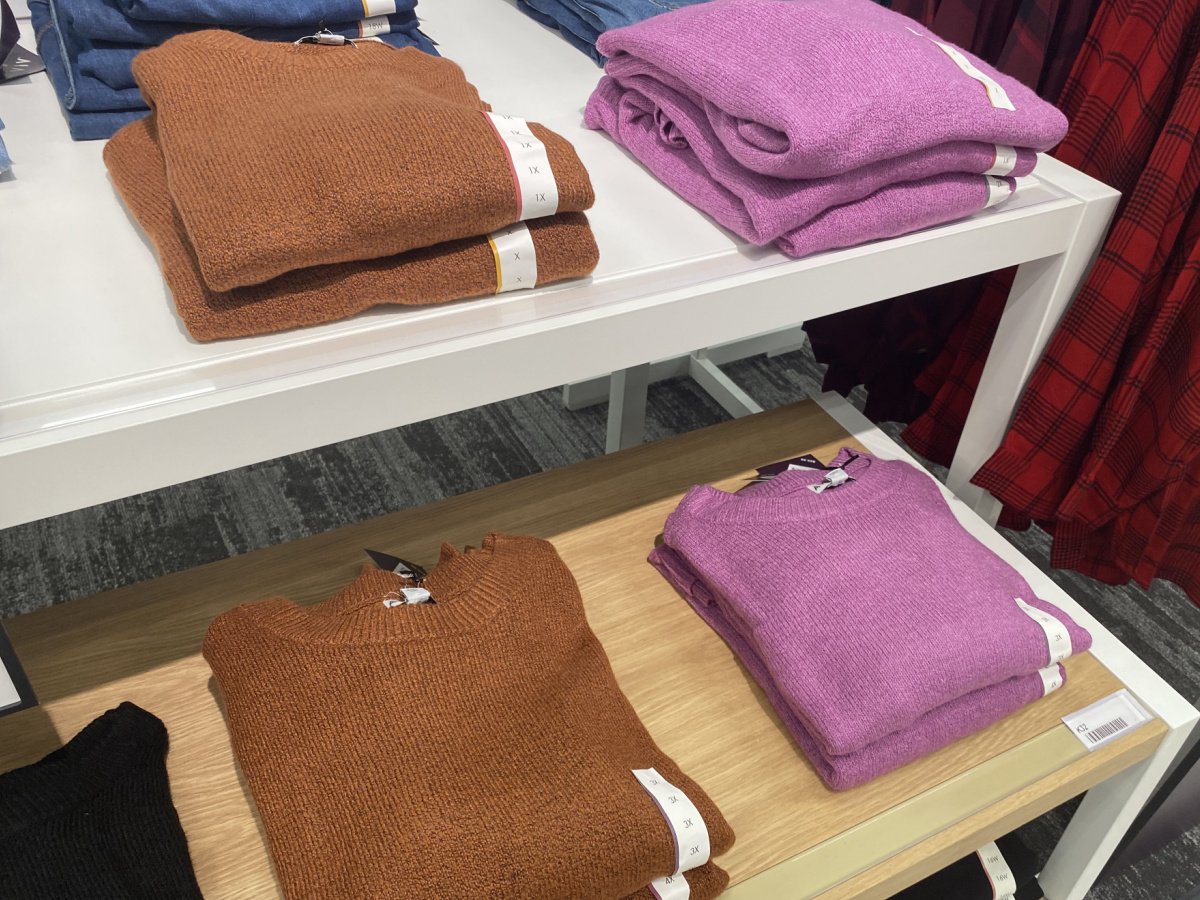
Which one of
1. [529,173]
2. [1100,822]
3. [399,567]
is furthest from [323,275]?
[1100,822]

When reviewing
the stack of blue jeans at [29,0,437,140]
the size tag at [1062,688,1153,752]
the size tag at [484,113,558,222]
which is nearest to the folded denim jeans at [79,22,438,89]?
the stack of blue jeans at [29,0,437,140]

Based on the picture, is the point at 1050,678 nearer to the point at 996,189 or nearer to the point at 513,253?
the point at 996,189

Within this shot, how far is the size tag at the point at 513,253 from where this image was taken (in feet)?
2.03

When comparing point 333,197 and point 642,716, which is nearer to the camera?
point 333,197

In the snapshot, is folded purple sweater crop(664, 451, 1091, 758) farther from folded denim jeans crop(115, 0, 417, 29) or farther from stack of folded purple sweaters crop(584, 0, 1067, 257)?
folded denim jeans crop(115, 0, 417, 29)

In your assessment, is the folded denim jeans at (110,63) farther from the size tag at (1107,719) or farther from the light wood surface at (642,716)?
the size tag at (1107,719)

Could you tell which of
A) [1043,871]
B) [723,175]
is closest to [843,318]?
[723,175]

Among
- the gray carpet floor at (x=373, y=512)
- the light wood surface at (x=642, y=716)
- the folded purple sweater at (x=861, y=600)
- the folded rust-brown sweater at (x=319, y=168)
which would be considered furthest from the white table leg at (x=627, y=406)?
the folded rust-brown sweater at (x=319, y=168)

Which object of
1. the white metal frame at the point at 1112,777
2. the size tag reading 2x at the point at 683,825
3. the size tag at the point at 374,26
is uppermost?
the size tag at the point at 374,26

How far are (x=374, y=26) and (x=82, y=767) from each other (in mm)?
661

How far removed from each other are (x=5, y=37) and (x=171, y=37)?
170 millimetres

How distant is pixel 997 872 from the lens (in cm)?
89

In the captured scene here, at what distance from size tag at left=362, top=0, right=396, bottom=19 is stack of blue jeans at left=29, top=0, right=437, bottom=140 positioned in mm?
21

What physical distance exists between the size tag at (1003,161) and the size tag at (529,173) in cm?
37
